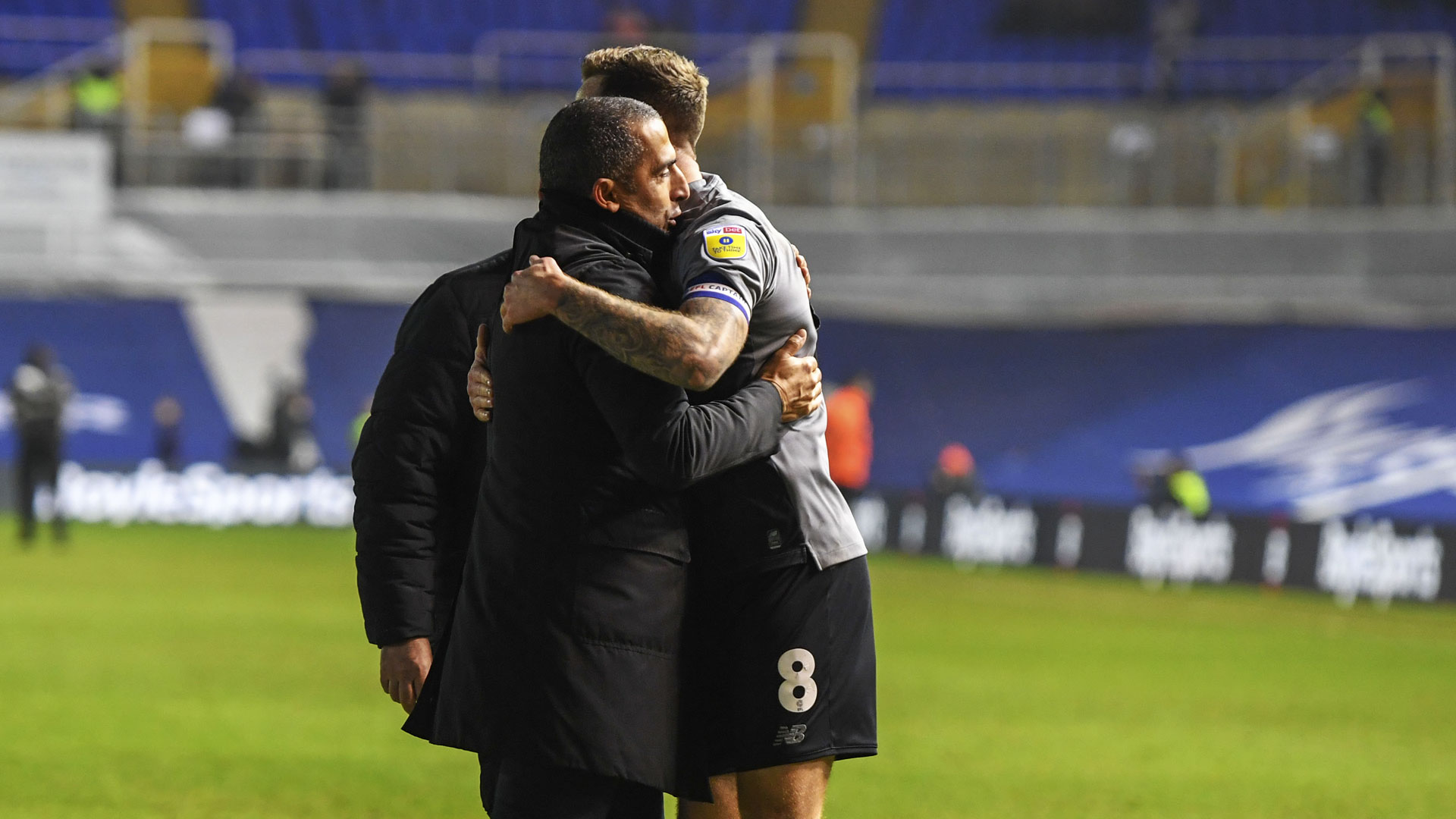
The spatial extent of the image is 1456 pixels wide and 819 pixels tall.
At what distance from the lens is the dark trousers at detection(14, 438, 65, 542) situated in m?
19.4

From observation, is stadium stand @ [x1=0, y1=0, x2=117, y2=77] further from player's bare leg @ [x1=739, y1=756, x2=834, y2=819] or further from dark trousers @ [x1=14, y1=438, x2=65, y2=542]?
player's bare leg @ [x1=739, y1=756, x2=834, y2=819]

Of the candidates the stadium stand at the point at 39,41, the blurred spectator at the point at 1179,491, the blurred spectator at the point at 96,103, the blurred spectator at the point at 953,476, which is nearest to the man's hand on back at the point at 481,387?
the blurred spectator at the point at 1179,491

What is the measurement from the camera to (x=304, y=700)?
9.93 m

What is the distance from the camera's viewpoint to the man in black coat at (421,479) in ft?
12.9

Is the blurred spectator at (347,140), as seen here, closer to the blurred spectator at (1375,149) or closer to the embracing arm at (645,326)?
A: the blurred spectator at (1375,149)

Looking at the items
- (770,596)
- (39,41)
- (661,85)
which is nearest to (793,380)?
(770,596)

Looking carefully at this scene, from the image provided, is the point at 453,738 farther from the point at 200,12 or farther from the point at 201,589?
the point at 200,12

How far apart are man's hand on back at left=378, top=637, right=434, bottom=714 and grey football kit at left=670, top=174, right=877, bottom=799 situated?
0.58 meters

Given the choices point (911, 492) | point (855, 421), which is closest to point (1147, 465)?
point (911, 492)

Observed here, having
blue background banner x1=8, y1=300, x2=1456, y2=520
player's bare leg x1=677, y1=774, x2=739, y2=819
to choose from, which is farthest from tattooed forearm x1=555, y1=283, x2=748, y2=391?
blue background banner x1=8, y1=300, x2=1456, y2=520

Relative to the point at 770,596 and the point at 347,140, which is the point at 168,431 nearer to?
the point at 347,140

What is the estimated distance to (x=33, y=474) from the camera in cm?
1961

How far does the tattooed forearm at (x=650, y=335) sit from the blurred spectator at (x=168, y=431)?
21537 mm

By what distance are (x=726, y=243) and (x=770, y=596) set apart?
0.77 meters
